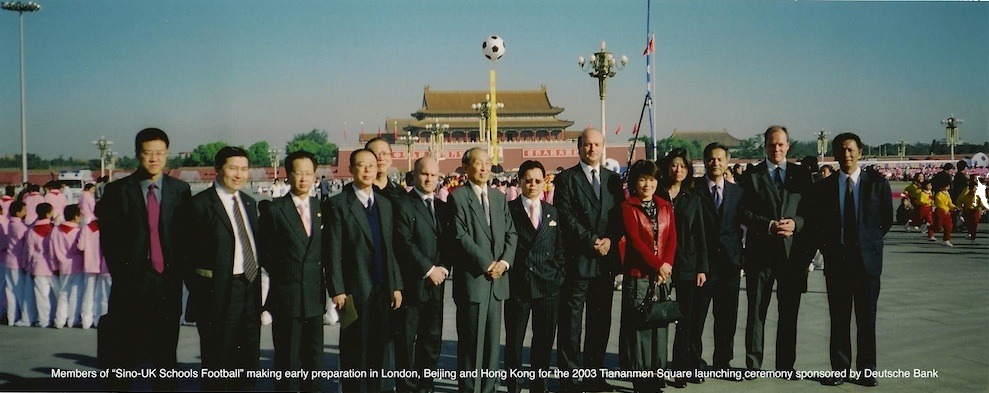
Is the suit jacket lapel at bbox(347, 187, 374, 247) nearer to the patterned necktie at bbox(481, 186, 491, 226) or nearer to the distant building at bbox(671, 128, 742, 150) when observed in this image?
the patterned necktie at bbox(481, 186, 491, 226)

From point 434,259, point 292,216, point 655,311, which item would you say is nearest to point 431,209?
point 434,259

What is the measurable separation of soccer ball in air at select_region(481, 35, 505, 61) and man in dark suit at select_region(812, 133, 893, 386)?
27.1ft

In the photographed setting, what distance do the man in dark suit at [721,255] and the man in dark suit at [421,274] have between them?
1.69 m

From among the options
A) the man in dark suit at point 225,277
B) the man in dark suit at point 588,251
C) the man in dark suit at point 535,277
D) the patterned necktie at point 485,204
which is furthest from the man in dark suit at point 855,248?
the man in dark suit at point 225,277

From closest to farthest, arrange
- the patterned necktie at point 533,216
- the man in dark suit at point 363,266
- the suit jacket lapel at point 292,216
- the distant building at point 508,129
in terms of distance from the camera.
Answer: the suit jacket lapel at point 292,216 < the man in dark suit at point 363,266 < the patterned necktie at point 533,216 < the distant building at point 508,129

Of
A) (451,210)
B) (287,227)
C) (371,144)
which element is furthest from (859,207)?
(287,227)

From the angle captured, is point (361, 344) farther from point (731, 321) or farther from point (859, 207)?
point (859, 207)

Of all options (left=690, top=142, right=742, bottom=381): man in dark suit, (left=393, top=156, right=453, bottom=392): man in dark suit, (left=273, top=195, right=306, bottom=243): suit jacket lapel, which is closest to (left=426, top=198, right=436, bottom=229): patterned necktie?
(left=393, top=156, right=453, bottom=392): man in dark suit

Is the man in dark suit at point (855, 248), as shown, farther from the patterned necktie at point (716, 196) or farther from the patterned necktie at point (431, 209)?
the patterned necktie at point (431, 209)

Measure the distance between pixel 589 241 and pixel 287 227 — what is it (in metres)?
1.81

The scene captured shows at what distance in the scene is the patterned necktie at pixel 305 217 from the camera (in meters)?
3.99

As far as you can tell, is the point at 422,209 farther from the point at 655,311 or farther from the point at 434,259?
the point at 655,311

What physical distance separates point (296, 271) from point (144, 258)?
0.80 metres

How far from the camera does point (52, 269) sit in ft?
21.4
